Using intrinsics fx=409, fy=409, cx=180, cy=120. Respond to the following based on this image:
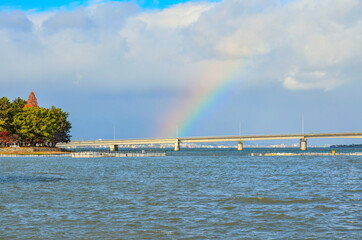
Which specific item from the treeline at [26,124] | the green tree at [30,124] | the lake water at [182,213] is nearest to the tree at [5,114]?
the treeline at [26,124]

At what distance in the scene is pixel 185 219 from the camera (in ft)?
88.1

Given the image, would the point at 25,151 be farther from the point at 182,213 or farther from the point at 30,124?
the point at 182,213

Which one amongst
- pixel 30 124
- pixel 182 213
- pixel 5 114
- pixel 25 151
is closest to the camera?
pixel 182 213

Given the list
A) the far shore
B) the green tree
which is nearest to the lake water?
the green tree

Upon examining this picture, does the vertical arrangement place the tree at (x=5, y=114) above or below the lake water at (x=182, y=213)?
above

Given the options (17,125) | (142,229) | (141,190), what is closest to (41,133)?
(17,125)

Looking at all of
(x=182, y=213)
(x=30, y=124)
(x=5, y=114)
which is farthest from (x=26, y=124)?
(x=182, y=213)

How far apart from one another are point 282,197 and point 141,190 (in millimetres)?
15243

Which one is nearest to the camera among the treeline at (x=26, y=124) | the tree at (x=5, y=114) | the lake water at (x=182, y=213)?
the lake water at (x=182, y=213)

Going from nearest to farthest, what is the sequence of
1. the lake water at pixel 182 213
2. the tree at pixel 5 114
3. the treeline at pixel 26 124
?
the lake water at pixel 182 213
the tree at pixel 5 114
the treeline at pixel 26 124

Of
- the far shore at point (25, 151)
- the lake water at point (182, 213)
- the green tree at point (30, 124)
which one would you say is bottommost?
the lake water at point (182, 213)

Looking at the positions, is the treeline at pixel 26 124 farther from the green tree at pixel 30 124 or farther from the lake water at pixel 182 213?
the lake water at pixel 182 213

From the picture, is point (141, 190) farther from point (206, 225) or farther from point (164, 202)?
point (206, 225)

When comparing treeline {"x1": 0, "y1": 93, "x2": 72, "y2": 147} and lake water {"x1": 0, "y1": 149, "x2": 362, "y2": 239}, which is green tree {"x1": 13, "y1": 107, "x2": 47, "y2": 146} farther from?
lake water {"x1": 0, "y1": 149, "x2": 362, "y2": 239}
